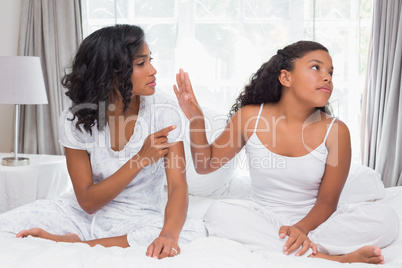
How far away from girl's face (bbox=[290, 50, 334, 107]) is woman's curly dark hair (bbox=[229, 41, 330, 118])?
34mm

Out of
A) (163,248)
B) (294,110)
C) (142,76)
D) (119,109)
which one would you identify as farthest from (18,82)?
(163,248)

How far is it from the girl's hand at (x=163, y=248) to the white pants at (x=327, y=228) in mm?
190

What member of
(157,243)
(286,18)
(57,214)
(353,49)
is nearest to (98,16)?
(286,18)

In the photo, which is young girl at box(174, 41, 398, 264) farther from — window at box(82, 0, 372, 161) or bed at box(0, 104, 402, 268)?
window at box(82, 0, 372, 161)

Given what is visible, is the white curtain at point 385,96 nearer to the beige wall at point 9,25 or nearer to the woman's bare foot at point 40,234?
the woman's bare foot at point 40,234

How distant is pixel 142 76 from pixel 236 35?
4.99 ft

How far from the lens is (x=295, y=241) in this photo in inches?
55.7

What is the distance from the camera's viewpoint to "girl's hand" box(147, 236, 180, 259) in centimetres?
127

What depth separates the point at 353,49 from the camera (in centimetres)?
291

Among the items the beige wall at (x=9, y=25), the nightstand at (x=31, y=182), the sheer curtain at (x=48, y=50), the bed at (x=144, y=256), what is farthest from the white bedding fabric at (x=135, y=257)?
the beige wall at (x=9, y=25)

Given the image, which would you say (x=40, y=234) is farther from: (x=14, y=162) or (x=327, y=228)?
A: (x=14, y=162)

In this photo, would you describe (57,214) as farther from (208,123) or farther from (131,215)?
(208,123)

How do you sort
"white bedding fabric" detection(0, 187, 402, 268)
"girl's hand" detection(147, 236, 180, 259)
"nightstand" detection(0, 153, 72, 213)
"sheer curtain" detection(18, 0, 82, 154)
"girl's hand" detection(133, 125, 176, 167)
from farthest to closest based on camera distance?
"sheer curtain" detection(18, 0, 82, 154)
"nightstand" detection(0, 153, 72, 213)
"girl's hand" detection(133, 125, 176, 167)
"girl's hand" detection(147, 236, 180, 259)
"white bedding fabric" detection(0, 187, 402, 268)

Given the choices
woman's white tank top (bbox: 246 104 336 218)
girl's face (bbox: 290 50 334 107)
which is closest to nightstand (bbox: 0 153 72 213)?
woman's white tank top (bbox: 246 104 336 218)
